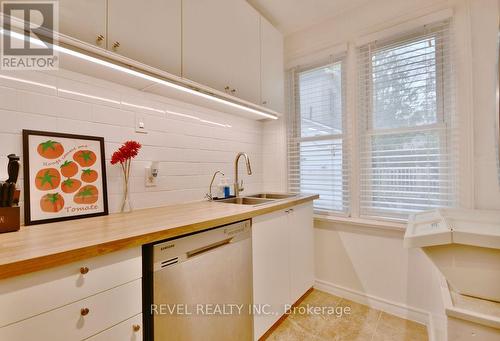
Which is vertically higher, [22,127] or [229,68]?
[229,68]

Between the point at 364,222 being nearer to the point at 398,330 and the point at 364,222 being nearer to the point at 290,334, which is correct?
the point at 398,330

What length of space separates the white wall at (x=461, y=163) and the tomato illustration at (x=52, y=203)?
6.38 feet

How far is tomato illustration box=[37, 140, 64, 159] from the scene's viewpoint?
3.82 feet

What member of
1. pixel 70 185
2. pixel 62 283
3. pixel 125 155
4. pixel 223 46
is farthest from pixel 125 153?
pixel 223 46

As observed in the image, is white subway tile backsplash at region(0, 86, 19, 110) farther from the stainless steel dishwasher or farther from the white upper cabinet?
the stainless steel dishwasher

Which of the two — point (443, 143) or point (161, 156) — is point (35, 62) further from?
point (443, 143)

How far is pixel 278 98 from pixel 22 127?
1.85 metres

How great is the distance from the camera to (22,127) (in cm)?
112

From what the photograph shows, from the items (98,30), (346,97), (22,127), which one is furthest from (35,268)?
(346,97)

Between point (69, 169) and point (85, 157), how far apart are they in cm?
10

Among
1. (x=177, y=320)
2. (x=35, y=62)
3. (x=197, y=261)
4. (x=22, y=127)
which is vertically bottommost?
(x=177, y=320)

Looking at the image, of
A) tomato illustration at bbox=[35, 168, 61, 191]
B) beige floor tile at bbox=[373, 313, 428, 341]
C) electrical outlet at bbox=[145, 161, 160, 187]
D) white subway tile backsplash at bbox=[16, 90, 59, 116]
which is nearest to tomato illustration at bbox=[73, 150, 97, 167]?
tomato illustration at bbox=[35, 168, 61, 191]

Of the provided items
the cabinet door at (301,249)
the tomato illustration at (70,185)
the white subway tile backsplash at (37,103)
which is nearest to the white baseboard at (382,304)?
the cabinet door at (301,249)

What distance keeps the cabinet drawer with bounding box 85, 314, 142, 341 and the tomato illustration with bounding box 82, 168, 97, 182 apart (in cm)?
78
